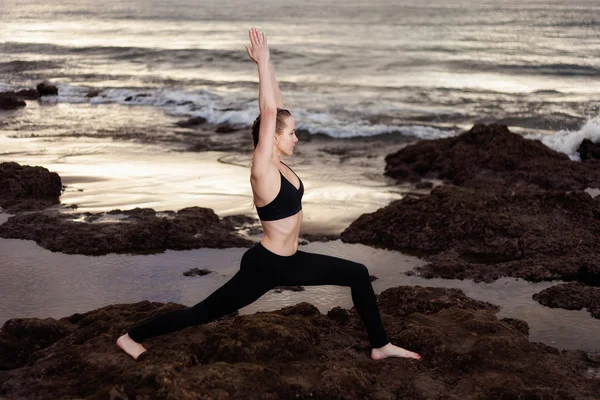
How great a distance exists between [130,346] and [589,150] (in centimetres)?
1022

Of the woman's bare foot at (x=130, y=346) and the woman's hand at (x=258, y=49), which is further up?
the woman's hand at (x=258, y=49)

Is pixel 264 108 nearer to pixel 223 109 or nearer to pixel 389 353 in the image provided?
pixel 389 353

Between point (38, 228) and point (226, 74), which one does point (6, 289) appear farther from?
point (226, 74)

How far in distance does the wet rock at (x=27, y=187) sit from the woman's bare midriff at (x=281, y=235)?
500cm

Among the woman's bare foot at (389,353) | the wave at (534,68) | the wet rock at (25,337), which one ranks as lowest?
the wave at (534,68)

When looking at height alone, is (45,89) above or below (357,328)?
below

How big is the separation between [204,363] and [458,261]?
3424mm

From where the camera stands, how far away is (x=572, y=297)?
580cm

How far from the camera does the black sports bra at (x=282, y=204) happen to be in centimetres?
409

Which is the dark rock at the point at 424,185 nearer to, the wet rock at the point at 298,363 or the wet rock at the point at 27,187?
the wet rock at the point at 27,187

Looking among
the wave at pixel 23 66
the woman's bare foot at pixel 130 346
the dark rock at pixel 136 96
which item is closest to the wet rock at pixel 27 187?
the woman's bare foot at pixel 130 346

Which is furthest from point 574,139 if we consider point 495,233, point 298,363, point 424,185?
point 298,363

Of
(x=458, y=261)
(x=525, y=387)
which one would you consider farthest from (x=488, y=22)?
(x=525, y=387)

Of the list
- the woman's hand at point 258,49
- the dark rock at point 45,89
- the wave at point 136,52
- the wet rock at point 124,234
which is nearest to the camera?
the woman's hand at point 258,49
